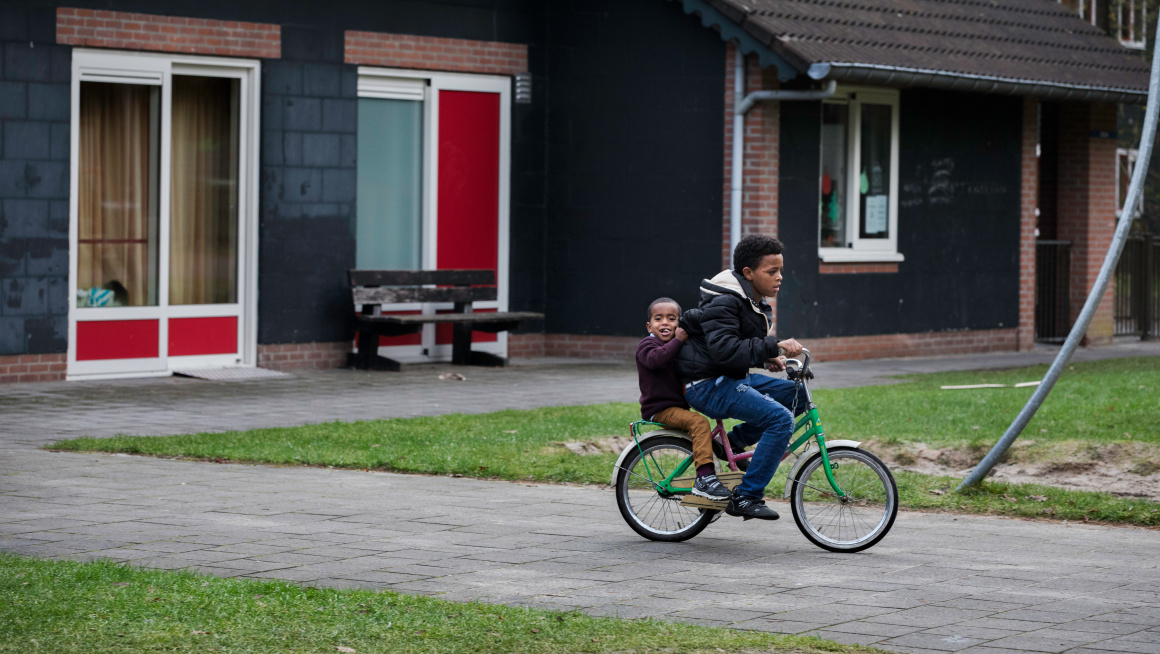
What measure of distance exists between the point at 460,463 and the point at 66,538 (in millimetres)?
2961

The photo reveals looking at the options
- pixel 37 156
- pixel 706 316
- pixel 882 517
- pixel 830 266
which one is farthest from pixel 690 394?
pixel 830 266

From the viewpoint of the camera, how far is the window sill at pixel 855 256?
17391mm

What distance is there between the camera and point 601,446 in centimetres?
1078

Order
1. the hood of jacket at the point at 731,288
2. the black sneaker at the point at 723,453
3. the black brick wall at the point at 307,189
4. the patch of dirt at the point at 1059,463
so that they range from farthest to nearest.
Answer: the black brick wall at the point at 307,189
the patch of dirt at the point at 1059,463
the black sneaker at the point at 723,453
the hood of jacket at the point at 731,288

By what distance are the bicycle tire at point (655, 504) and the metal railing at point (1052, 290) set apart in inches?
558

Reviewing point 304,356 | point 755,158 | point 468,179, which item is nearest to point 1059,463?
point 755,158

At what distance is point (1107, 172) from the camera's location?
825 inches

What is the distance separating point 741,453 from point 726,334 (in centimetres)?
65

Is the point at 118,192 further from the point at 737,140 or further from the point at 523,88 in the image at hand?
the point at 737,140

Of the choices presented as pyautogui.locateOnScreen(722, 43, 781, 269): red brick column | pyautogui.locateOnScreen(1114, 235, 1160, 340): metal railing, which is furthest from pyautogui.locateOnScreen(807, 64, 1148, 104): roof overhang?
pyautogui.locateOnScreen(1114, 235, 1160, 340): metal railing

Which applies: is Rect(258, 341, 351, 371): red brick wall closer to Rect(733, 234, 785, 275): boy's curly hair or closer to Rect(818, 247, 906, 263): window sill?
Rect(818, 247, 906, 263): window sill

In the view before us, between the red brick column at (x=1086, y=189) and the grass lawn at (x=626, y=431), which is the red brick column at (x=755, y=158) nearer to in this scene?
the grass lawn at (x=626, y=431)

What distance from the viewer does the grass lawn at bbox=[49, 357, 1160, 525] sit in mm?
8781

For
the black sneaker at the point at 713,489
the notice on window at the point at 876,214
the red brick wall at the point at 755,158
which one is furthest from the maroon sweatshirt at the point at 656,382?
the notice on window at the point at 876,214
